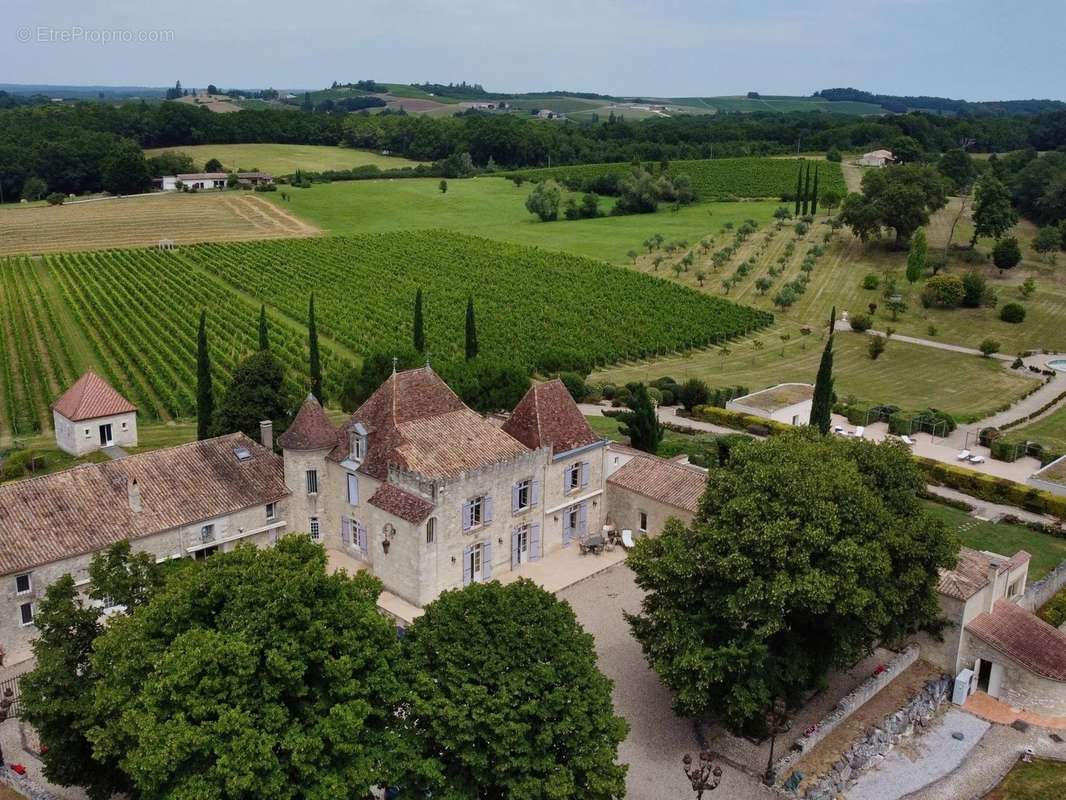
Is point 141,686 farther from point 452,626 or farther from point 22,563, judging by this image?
point 22,563

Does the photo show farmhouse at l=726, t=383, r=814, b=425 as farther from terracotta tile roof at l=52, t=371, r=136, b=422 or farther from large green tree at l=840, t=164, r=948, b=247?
large green tree at l=840, t=164, r=948, b=247

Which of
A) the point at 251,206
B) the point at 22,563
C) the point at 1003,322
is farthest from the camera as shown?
the point at 251,206

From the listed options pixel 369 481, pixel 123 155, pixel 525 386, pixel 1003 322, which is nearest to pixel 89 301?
pixel 525 386

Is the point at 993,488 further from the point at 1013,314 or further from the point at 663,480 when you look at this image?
the point at 1013,314

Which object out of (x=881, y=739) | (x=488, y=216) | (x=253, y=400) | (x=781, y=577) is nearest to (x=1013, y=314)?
(x=881, y=739)

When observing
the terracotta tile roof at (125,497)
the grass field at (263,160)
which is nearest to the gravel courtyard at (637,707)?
the terracotta tile roof at (125,497)

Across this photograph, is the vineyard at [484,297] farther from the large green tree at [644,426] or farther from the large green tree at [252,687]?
the large green tree at [252,687]
